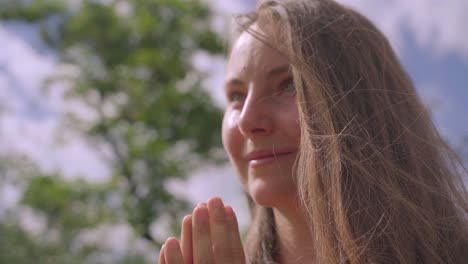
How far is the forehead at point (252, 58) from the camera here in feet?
5.32

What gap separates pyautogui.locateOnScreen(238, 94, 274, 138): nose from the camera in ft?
5.20

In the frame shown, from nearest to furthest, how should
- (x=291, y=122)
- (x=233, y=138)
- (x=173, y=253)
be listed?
1. (x=173, y=253)
2. (x=291, y=122)
3. (x=233, y=138)

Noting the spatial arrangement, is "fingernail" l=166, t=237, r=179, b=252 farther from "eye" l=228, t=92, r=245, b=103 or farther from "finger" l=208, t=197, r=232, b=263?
"eye" l=228, t=92, r=245, b=103

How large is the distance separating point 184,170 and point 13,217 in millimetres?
2725

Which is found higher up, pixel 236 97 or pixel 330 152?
pixel 236 97

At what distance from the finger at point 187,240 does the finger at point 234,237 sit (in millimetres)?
113

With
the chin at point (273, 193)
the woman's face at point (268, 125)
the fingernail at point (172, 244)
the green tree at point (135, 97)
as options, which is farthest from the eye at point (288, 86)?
the green tree at point (135, 97)

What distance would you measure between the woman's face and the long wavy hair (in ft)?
0.16

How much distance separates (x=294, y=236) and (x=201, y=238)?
451 mm

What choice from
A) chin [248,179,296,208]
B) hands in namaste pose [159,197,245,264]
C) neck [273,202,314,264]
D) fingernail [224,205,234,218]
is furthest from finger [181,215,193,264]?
neck [273,202,314,264]

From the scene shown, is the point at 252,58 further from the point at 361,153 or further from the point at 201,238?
the point at 201,238

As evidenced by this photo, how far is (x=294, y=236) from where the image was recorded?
1736mm

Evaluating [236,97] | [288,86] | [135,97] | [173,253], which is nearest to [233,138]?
[236,97]

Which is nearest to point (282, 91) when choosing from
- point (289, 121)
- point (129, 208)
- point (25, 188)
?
point (289, 121)
